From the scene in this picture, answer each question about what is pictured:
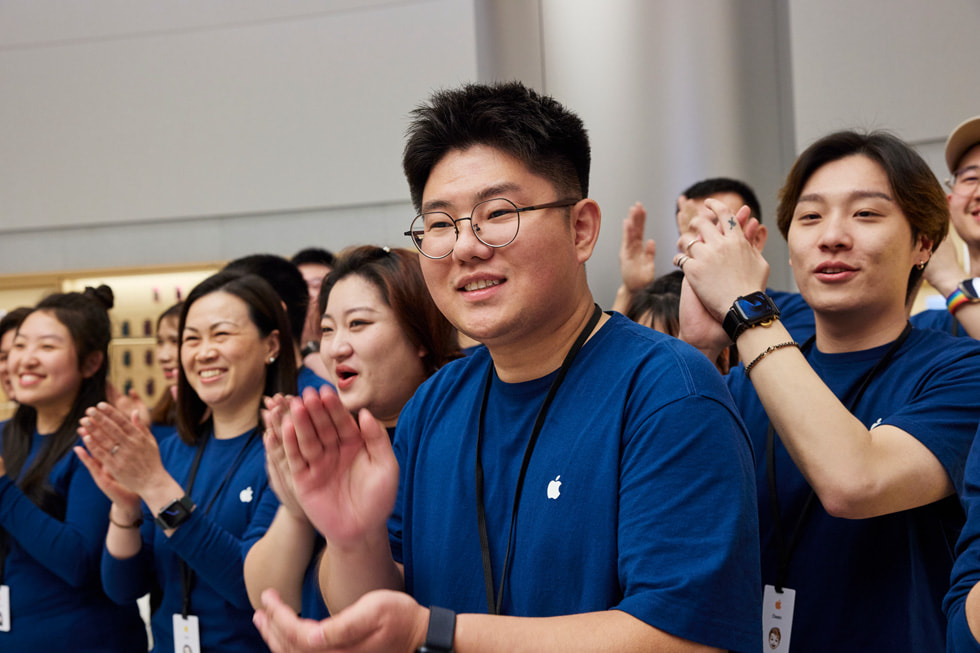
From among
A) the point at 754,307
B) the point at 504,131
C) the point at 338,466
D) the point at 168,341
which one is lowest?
the point at 338,466

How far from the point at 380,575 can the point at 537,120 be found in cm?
81

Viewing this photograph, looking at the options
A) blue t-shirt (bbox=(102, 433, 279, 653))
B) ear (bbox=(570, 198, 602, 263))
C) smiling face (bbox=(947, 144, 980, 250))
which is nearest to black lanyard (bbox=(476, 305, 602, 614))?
ear (bbox=(570, 198, 602, 263))

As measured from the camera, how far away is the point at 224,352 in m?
2.57

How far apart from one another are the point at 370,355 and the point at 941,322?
1.72m

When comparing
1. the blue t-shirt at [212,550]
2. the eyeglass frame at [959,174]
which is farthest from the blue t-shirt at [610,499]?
the eyeglass frame at [959,174]

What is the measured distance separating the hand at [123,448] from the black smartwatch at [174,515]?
0.10 meters

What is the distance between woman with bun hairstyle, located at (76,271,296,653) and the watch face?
130 cm

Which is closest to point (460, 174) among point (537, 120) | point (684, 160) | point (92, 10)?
point (537, 120)

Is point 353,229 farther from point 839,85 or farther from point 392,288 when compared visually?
point 392,288

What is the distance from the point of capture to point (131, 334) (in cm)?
701

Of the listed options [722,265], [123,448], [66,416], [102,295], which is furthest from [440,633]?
[102,295]

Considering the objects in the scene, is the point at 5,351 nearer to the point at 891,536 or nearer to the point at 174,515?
the point at 174,515

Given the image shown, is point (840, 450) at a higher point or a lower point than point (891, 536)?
higher

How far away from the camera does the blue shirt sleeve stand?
2.66 m
